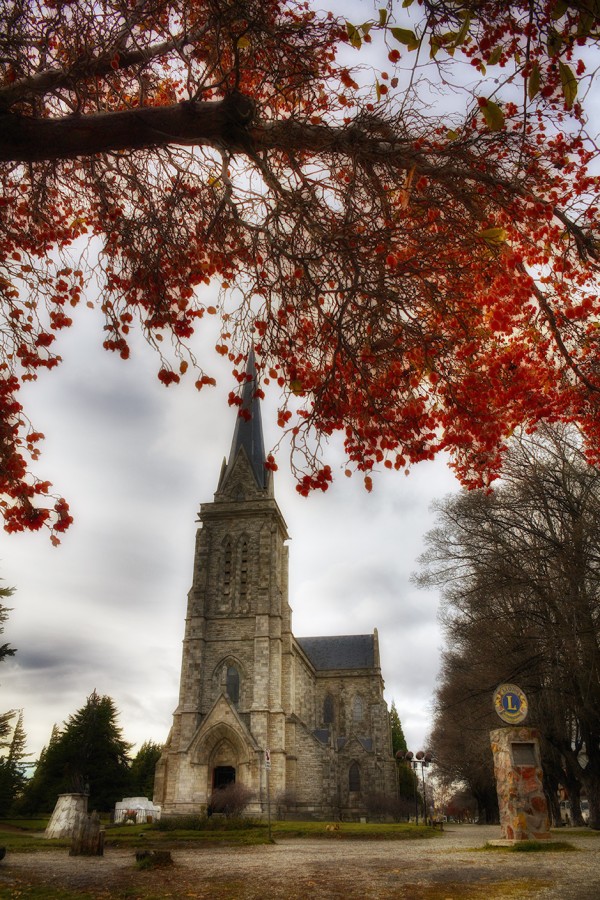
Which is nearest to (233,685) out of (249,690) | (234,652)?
(249,690)

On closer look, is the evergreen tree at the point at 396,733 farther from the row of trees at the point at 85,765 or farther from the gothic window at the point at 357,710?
the row of trees at the point at 85,765

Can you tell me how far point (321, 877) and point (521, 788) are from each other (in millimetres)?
7056

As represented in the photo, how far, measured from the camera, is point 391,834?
22875 millimetres

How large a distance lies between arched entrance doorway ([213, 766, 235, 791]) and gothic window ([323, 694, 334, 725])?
1733cm

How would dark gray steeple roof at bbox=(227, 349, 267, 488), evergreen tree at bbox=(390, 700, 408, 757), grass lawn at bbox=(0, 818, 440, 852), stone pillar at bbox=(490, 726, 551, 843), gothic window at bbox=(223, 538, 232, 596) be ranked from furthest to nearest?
evergreen tree at bbox=(390, 700, 408, 757) → dark gray steeple roof at bbox=(227, 349, 267, 488) → gothic window at bbox=(223, 538, 232, 596) → grass lawn at bbox=(0, 818, 440, 852) → stone pillar at bbox=(490, 726, 551, 843)

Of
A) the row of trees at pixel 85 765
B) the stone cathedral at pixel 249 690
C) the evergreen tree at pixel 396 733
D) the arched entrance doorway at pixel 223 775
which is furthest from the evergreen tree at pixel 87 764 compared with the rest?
the evergreen tree at pixel 396 733

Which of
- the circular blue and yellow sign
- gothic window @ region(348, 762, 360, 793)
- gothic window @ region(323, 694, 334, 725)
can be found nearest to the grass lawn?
the circular blue and yellow sign

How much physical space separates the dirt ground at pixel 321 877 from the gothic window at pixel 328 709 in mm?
37363

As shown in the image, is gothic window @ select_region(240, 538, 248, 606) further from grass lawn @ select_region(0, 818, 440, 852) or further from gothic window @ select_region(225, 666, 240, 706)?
grass lawn @ select_region(0, 818, 440, 852)

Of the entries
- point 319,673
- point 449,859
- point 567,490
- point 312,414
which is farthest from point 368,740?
point 312,414

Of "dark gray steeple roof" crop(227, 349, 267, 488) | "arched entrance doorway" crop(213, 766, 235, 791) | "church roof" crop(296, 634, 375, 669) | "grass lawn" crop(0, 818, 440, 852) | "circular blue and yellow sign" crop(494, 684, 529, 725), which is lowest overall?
"grass lawn" crop(0, 818, 440, 852)

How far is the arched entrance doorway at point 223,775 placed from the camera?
105 ft

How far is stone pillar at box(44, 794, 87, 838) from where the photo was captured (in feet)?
69.3

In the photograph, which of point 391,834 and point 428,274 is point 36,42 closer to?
point 428,274
